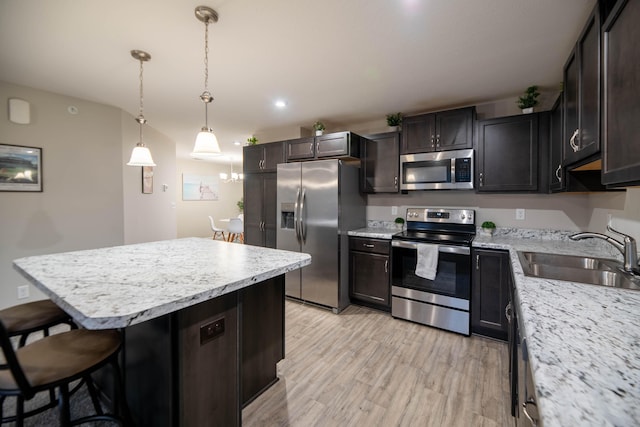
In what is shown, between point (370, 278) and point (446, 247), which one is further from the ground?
point (446, 247)

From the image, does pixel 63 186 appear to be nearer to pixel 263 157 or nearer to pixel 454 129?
pixel 263 157

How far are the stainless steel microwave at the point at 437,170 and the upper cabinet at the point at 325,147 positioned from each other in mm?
608

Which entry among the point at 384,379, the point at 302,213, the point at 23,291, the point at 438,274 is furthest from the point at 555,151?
the point at 23,291

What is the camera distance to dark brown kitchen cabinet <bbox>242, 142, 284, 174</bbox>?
3.85m

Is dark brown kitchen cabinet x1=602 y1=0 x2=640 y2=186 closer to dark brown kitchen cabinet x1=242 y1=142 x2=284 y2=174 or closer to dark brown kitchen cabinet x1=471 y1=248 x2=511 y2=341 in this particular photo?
dark brown kitchen cabinet x1=471 y1=248 x2=511 y2=341

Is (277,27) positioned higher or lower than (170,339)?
higher

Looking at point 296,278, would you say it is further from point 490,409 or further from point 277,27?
point 277,27

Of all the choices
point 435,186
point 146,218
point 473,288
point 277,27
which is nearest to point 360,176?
point 435,186

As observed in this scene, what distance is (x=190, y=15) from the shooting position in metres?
1.76

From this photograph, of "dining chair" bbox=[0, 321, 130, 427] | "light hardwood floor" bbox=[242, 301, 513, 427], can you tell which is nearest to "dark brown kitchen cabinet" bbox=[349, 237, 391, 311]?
"light hardwood floor" bbox=[242, 301, 513, 427]

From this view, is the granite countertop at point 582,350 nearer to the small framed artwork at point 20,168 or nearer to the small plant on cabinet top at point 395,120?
the small plant on cabinet top at point 395,120

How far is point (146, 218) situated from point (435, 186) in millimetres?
4122

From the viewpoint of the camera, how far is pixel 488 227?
9.66 ft

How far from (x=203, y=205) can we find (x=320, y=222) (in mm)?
6476
